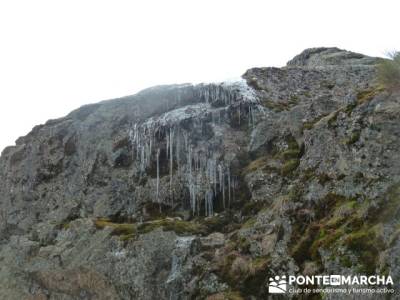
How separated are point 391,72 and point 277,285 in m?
11.0

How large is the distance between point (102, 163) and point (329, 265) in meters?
23.1

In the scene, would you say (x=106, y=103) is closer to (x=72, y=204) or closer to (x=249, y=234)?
(x=72, y=204)

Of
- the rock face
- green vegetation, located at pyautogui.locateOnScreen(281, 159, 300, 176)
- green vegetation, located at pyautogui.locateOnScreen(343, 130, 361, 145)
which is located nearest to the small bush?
the rock face

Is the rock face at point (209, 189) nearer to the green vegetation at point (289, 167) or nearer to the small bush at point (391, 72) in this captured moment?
the green vegetation at point (289, 167)

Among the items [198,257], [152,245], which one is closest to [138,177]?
[152,245]

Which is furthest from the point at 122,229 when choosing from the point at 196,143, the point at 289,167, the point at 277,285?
the point at 277,285

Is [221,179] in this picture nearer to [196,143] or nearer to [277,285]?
[196,143]

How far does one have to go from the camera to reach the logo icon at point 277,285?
21141 mm

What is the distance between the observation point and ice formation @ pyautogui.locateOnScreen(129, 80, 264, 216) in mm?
33719

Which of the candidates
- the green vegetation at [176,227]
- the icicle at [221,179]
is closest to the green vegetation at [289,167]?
the icicle at [221,179]

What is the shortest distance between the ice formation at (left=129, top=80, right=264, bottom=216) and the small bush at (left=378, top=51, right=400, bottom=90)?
38.3 ft

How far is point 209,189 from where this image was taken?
3366 cm

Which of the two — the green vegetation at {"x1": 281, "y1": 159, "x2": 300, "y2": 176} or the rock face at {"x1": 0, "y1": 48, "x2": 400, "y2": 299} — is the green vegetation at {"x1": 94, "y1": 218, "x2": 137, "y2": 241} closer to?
the rock face at {"x1": 0, "y1": 48, "x2": 400, "y2": 299}

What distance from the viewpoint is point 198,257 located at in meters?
25.8
